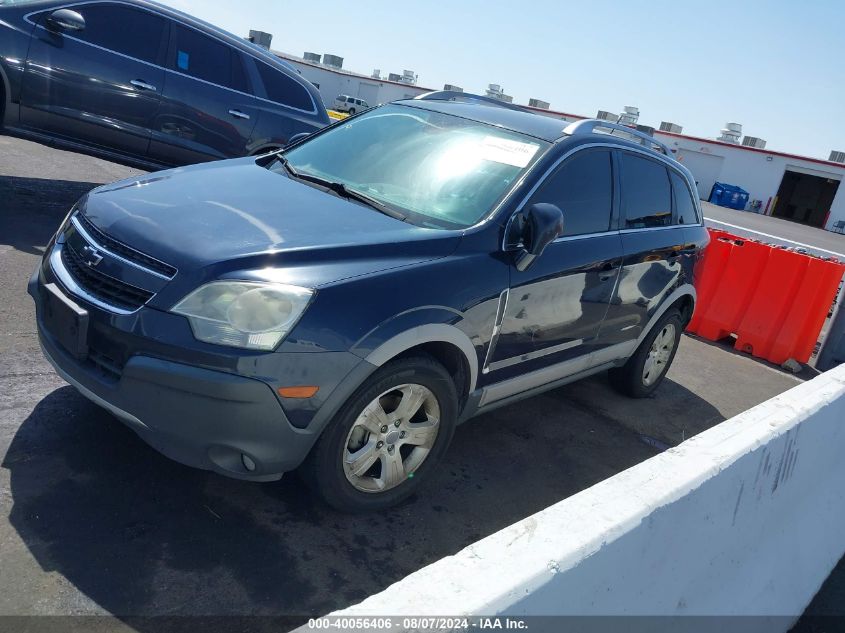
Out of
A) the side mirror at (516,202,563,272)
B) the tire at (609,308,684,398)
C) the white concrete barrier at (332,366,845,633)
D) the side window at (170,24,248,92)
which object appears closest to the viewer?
the white concrete barrier at (332,366,845,633)

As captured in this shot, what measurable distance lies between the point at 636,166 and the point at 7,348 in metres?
4.00

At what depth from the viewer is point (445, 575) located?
1581 millimetres

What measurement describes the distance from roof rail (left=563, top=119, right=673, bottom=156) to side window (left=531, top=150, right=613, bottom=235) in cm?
15

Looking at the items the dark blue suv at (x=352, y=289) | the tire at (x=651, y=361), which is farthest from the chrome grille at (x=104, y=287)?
the tire at (x=651, y=361)

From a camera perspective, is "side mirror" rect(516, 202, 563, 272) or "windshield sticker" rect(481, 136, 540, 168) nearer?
"side mirror" rect(516, 202, 563, 272)

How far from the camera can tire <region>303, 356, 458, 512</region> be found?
3.04 meters

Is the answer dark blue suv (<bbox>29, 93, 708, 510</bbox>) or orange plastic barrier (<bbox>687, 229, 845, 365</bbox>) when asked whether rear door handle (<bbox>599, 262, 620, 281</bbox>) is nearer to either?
dark blue suv (<bbox>29, 93, 708, 510</bbox>)

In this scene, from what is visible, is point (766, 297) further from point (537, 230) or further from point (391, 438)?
point (391, 438)

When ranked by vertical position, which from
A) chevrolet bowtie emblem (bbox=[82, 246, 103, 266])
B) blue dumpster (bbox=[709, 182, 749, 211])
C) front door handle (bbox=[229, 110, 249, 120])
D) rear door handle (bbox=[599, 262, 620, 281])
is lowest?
blue dumpster (bbox=[709, 182, 749, 211])

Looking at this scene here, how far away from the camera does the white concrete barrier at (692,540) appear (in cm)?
160

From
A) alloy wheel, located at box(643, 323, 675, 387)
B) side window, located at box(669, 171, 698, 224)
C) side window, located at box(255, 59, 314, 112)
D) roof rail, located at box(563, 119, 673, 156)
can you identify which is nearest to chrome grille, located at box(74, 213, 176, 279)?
roof rail, located at box(563, 119, 673, 156)

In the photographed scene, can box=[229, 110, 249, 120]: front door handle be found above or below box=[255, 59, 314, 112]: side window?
below

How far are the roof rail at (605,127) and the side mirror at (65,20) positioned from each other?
4.76 metres

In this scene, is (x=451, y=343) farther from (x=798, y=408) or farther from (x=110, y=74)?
(x=110, y=74)
